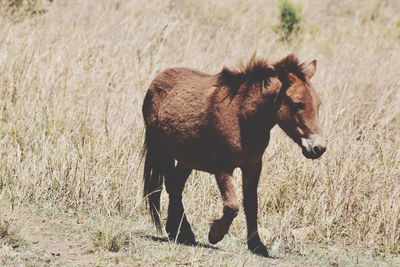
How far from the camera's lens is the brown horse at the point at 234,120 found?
411cm

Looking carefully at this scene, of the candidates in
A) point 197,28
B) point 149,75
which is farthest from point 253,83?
point 197,28

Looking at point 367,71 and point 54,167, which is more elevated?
point 367,71

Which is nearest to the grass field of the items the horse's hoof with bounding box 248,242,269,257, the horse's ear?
the horse's hoof with bounding box 248,242,269,257

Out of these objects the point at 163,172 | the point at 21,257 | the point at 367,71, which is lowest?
the point at 21,257

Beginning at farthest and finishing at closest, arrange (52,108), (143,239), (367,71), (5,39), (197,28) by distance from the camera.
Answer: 1. (197,28)
2. (367,71)
3. (5,39)
4. (52,108)
5. (143,239)

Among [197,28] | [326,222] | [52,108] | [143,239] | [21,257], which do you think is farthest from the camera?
[197,28]

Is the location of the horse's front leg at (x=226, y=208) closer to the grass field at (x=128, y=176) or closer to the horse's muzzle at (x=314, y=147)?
the grass field at (x=128, y=176)

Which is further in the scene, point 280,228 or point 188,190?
point 188,190

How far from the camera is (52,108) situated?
7.07 metres

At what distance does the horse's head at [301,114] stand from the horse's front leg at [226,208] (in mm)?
584

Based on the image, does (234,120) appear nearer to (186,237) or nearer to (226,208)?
(226,208)

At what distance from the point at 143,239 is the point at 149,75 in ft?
13.1

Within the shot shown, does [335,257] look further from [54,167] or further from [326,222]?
[54,167]

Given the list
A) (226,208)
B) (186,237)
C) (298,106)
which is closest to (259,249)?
(186,237)
